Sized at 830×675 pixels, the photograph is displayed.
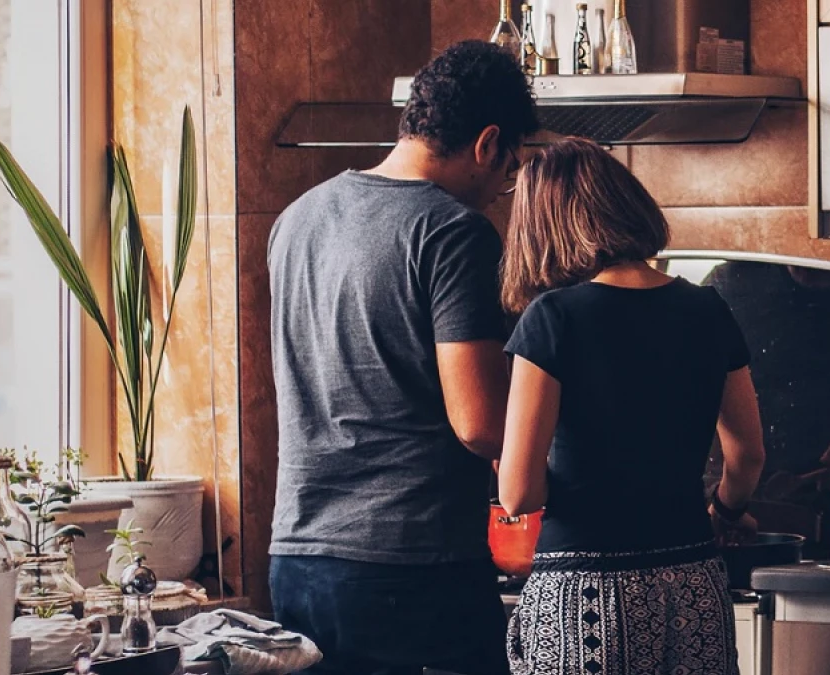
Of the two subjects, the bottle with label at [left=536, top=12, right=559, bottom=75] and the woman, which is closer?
the woman

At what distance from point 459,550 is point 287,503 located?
25cm

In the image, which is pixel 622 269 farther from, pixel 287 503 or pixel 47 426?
pixel 47 426

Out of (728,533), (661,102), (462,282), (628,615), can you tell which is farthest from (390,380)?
(661,102)

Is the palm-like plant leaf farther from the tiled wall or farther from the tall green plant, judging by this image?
the tiled wall

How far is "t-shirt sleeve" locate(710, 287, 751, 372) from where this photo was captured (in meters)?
1.86

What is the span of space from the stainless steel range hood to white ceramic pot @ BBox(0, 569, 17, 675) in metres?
1.84

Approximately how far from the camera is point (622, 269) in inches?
71.8

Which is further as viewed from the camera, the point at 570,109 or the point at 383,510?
the point at 570,109

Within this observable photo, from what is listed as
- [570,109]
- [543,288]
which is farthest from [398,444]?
[570,109]

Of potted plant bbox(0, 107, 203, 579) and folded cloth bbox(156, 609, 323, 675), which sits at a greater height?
potted plant bbox(0, 107, 203, 579)

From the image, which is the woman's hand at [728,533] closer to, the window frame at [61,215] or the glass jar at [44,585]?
the glass jar at [44,585]

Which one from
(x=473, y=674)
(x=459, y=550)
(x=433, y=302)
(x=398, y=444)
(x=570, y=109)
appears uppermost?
(x=570, y=109)

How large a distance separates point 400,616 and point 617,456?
342mm

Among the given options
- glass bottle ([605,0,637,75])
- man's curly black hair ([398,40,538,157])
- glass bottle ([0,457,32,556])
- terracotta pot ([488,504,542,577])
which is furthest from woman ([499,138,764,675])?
glass bottle ([605,0,637,75])
